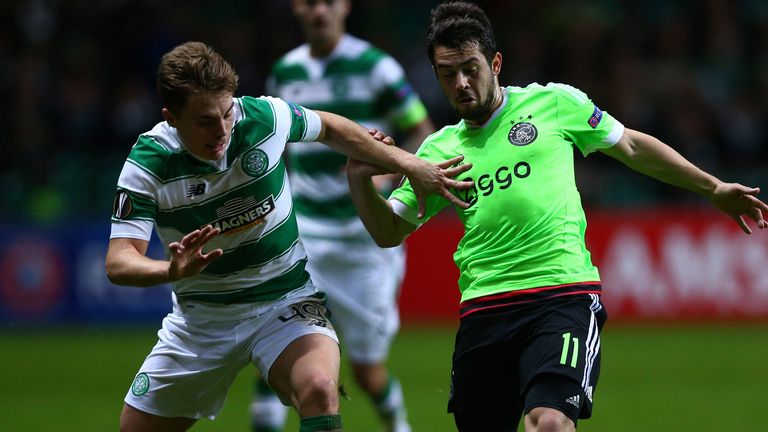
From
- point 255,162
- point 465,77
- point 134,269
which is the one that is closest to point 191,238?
point 134,269

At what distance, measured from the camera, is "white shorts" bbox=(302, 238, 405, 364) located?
827 cm

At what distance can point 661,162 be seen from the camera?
18.5ft

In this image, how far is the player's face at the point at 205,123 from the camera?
5.23m

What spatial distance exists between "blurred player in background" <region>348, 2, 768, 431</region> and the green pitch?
2192 millimetres

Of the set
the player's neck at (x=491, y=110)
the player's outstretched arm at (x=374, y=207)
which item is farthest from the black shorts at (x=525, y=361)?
the player's neck at (x=491, y=110)

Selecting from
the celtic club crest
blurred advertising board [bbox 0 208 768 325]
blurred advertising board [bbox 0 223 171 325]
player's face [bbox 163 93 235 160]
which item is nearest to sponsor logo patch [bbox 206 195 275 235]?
the celtic club crest

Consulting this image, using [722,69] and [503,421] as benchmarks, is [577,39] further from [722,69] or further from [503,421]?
[503,421]

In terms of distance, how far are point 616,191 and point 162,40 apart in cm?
643

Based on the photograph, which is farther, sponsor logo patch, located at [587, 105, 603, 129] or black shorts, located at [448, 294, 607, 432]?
sponsor logo patch, located at [587, 105, 603, 129]

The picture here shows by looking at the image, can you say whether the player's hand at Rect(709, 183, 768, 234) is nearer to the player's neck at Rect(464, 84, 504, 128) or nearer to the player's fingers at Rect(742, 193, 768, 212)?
the player's fingers at Rect(742, 193, 768, 212)

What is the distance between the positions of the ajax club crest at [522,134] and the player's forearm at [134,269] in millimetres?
1703

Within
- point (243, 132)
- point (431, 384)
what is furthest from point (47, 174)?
point (243, 132)

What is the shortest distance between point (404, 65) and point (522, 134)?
38.5 feet

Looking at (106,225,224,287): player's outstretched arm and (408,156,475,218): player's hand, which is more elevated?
(408,156,475,218): player's hand
